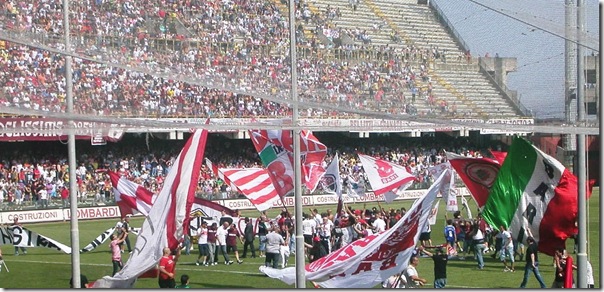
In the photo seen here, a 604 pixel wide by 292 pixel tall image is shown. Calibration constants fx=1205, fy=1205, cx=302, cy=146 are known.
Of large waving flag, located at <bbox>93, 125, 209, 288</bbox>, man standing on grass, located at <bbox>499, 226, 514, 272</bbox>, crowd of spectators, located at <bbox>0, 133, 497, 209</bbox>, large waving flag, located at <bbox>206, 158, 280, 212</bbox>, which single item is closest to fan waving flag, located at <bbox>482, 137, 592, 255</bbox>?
large waving flag, located at <bbox>93, 125, 209, 288</bbox>

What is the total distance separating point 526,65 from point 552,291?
106 inches

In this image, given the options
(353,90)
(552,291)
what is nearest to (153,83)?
(353,90)

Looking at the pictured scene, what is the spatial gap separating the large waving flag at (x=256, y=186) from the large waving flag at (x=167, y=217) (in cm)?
845

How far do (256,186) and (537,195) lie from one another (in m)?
9.92

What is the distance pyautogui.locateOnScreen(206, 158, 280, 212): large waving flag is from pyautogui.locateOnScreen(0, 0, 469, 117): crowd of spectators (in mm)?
5663

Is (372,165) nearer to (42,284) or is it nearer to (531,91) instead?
(42,284)

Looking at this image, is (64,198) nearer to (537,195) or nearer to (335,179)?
(335,179)

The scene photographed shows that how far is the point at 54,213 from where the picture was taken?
35.7m

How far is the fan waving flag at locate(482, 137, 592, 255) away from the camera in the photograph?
51.2 feet

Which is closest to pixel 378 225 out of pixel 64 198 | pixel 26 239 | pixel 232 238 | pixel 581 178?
pixel 232 238

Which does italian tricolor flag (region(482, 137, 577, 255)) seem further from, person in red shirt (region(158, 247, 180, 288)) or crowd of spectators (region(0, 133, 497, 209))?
crowd of spectators (region(0, 133, 497, 209))

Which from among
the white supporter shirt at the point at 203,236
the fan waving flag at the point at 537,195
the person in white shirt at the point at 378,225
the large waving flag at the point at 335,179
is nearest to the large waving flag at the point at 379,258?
the fan waving flag at the point at 537,195

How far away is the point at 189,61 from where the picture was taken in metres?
15.3

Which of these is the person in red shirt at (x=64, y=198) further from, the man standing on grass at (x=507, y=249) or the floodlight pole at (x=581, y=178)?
the floodlight pole at (x=581, y=178)
